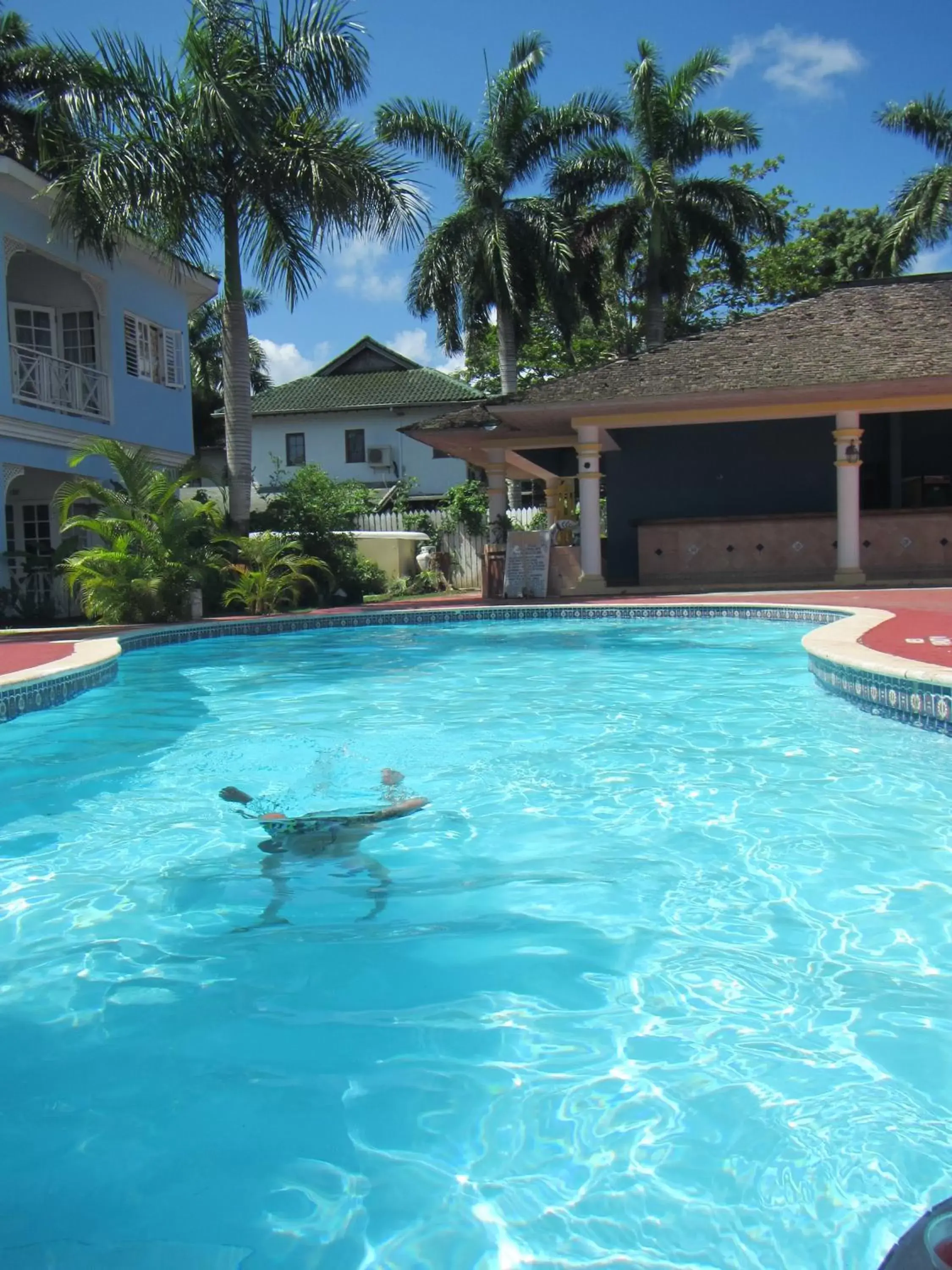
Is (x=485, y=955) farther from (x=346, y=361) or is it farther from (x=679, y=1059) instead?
(x=346, y=361)

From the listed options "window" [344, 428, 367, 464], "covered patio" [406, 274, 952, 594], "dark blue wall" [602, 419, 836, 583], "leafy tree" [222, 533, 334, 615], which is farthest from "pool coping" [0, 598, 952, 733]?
"window" [344, 428, 367, 464]

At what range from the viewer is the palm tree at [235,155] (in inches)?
623

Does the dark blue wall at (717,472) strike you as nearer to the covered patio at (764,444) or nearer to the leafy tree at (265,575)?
the covered patio at (764,444)

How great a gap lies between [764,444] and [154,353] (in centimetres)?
1238

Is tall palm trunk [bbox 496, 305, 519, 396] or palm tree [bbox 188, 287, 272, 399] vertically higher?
palm tree [bbox 188, 287, 272, 399]

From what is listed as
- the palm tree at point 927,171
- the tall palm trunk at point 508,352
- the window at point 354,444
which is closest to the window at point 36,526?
the tall palm trunk at point 508,352

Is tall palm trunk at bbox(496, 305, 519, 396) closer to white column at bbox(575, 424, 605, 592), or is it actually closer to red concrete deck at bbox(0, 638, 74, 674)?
white column at bbox(575, 424, 605, 592)

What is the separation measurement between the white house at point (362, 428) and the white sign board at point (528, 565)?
61.5ft

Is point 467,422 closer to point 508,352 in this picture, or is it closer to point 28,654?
point 28,654

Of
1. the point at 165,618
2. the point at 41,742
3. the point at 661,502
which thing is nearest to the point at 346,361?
the point at 661,502

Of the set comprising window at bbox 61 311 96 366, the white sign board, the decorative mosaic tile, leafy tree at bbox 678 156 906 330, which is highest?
leafy tree at bbox 678 156 906 330

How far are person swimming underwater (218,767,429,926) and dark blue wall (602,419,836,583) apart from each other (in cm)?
1489

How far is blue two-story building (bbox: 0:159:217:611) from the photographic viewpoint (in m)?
16.2

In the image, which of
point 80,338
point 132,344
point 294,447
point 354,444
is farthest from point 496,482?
point 294,447
